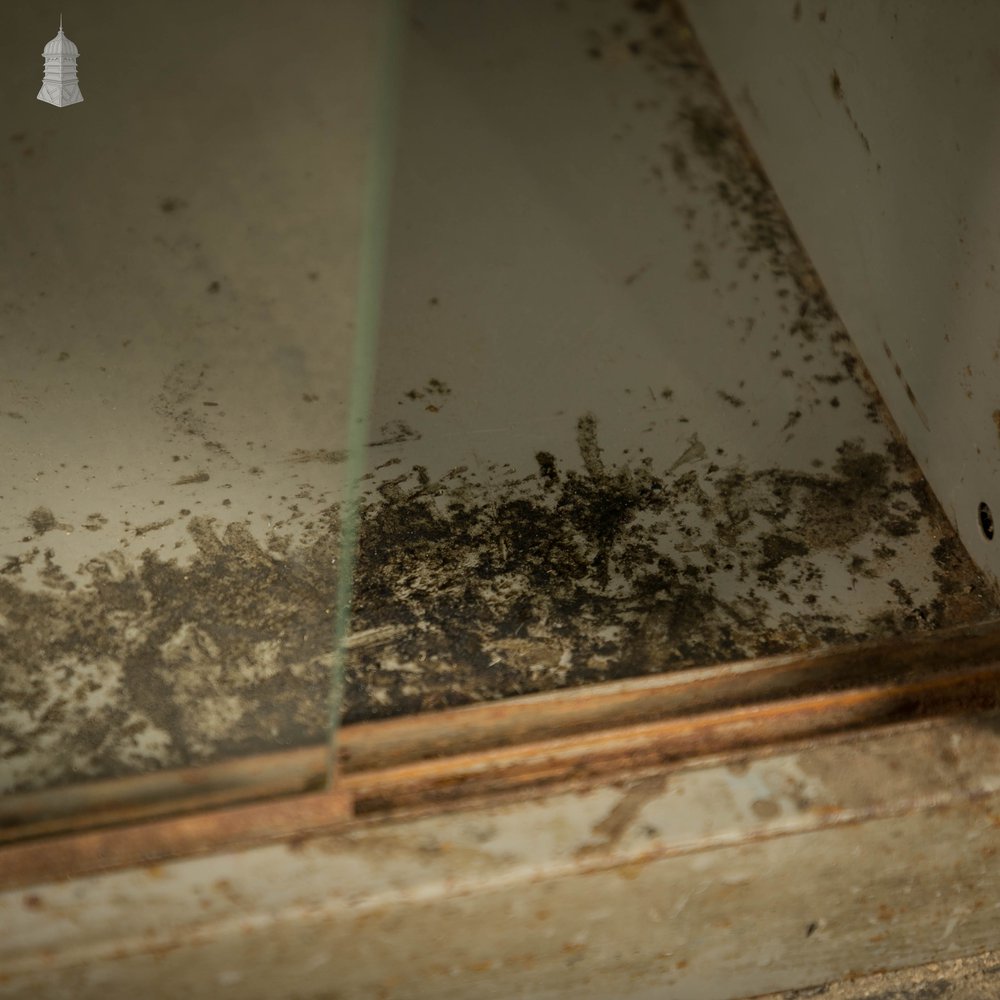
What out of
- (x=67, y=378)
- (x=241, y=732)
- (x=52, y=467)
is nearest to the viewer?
(x=241, y=732)

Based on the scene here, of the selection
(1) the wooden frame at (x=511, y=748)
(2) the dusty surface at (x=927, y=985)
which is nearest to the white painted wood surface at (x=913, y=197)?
(1) the wooden frame at (x=511, y=748)

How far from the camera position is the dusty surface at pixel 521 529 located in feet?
3.59

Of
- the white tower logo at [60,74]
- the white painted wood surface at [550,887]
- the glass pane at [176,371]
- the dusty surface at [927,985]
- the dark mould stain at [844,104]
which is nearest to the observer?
the white painted wood surface at [550,887]

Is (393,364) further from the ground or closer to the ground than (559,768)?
further from the ground

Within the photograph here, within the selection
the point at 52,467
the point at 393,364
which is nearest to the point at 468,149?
the point at 393,364

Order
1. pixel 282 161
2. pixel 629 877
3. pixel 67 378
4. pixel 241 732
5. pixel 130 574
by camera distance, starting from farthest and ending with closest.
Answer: pixel 282 161, pixel 67 378, pixel 130 574, pixel 241 732, pixel 629 877

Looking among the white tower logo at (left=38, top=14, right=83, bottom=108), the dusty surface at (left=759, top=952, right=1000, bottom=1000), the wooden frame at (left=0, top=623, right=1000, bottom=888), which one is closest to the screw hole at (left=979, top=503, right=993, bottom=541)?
the wooden frame at (left=0, top=623, right=1000, bottom=888)

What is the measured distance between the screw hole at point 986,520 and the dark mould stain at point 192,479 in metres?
0.97

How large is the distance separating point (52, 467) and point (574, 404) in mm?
721

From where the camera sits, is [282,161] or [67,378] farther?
[282,161]

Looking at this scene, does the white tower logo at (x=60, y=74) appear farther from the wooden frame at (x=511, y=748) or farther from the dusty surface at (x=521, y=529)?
the wooden frame at (x=511, y=748)

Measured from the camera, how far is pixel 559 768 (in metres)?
0.96

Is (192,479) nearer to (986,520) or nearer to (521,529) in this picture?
(521,529)

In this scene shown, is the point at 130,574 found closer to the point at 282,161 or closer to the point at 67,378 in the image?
the point at 67,378
